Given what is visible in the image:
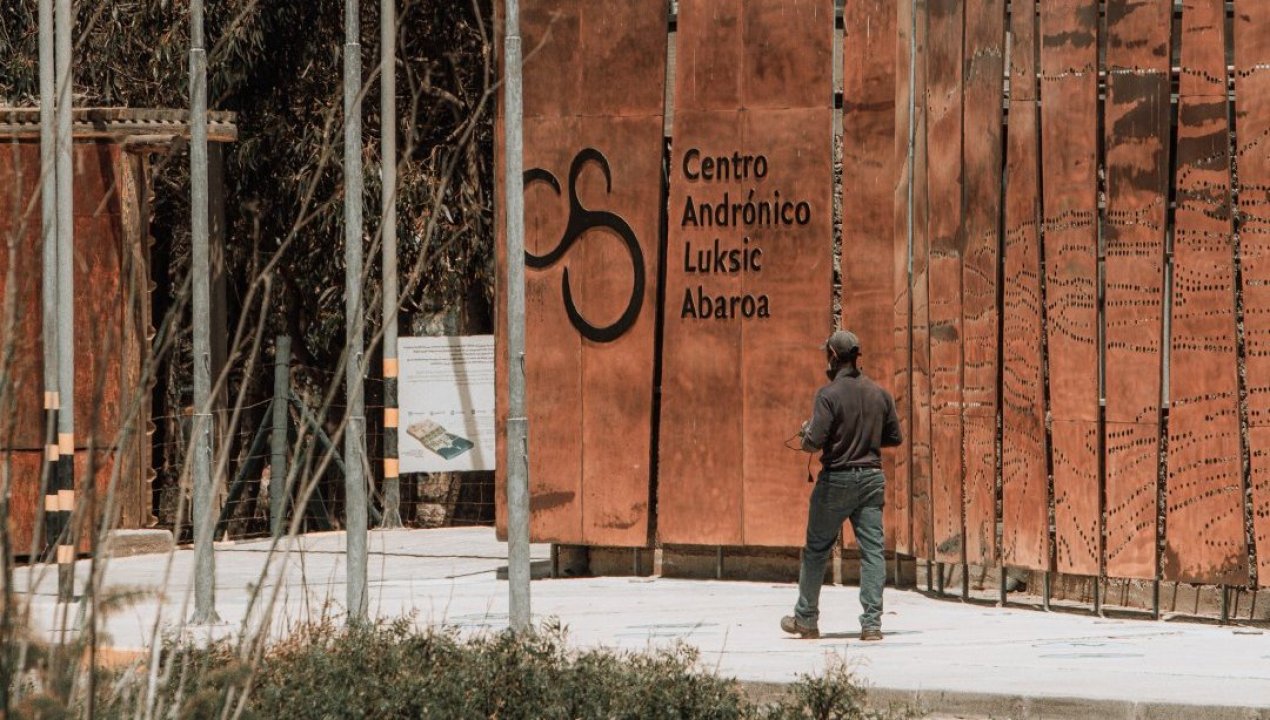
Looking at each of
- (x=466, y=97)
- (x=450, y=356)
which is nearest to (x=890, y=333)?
(x=450, y=356)

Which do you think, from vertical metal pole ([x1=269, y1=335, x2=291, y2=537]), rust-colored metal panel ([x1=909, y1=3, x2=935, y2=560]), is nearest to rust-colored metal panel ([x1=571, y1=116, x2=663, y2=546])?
rust-colored metal panel ([x1=909, y1=3, x2=935, y2=560])

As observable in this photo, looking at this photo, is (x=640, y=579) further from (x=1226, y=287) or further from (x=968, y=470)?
(x=1226, y=287)

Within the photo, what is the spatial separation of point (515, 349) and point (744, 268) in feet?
13.2

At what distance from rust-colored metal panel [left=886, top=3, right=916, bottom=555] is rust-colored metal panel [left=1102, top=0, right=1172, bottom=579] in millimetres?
2243

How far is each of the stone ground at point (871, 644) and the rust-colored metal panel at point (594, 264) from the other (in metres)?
0.71

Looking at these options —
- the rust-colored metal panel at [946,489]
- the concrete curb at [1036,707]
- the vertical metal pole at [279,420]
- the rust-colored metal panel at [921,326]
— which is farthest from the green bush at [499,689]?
the vertical metal pole at [279,420]

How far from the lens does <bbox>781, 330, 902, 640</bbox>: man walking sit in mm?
11773

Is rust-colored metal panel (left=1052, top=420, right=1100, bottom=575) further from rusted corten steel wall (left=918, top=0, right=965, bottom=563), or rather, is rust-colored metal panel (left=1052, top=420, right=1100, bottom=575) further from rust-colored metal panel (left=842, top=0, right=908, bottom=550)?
rust-colored metal panel (left=842, top=0, right=908, bottom=550)

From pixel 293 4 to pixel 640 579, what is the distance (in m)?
11.2

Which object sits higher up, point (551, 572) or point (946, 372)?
point (946, 372)

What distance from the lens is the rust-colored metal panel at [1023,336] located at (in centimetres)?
1330

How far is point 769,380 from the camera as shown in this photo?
50.9 feet

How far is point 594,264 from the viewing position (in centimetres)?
1608

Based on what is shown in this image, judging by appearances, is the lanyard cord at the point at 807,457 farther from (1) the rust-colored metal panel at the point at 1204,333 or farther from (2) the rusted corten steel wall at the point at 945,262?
(1) the rust-colored metal panel at the point at 1204,333
